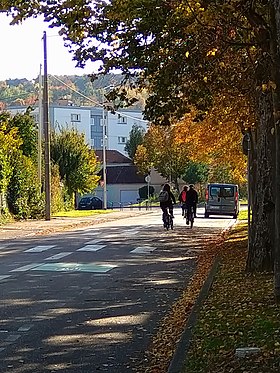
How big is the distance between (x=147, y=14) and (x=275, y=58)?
3.19 metres

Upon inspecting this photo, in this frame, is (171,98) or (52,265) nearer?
(171,98)

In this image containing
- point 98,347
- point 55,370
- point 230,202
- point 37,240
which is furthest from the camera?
point 230,202

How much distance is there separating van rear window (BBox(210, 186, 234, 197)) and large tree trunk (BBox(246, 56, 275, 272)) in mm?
28392

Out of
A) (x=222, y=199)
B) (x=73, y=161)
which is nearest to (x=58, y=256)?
(x=222, y=199)

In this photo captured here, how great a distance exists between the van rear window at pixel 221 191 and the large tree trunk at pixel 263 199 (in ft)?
93.1

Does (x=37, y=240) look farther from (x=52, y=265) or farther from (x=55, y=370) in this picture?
(x=55, y=370)

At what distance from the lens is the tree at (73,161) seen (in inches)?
2203

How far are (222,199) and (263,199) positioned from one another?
2958 centimetres

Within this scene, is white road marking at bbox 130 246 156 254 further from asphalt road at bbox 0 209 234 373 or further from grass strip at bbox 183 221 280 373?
grass strip at bbox 183 221 280 373

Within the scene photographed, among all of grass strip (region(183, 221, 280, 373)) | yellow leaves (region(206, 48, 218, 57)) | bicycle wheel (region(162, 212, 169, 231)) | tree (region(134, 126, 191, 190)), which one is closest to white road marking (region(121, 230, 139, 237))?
bicycle wheel (region(162, 212, 169, 231))

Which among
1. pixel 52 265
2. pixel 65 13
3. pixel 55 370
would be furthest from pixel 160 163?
pixel 55 370

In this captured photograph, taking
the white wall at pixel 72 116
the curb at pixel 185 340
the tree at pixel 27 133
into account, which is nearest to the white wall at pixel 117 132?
the white wall at pixel 72 116

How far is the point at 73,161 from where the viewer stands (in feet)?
185

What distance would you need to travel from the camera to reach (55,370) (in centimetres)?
726
